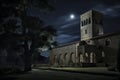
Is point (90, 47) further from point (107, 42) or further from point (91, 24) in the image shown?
point (91, 24)

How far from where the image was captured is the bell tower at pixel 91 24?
58.8m

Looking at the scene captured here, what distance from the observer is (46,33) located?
3284cm

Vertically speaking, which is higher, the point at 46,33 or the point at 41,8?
the point at 41,8

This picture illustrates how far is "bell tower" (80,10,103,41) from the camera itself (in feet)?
193

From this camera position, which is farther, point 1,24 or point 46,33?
point 46,33

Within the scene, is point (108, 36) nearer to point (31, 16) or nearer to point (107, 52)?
point (107, 52)

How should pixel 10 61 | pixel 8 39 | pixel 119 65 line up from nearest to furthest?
pixel 119 65 < pixel 8 39 < pixel 10 61

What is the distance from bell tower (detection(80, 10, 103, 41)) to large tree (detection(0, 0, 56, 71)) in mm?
27549

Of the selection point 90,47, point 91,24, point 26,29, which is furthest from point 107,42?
point 26,29

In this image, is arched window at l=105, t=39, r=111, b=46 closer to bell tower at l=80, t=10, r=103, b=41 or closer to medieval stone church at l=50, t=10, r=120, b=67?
medieval stone church at l=50, t=10, r=120, b=67

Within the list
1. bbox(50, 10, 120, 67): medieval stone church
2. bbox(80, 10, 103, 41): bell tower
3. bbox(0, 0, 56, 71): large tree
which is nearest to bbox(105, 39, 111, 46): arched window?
bbox(50, 10, 120, 67): medieval stone church

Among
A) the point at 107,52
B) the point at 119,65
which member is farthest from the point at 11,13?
the point at 107,52

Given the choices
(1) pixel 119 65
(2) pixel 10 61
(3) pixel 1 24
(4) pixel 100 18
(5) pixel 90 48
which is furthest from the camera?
(4) pixel 100 18

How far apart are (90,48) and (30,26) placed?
65.4 ft
